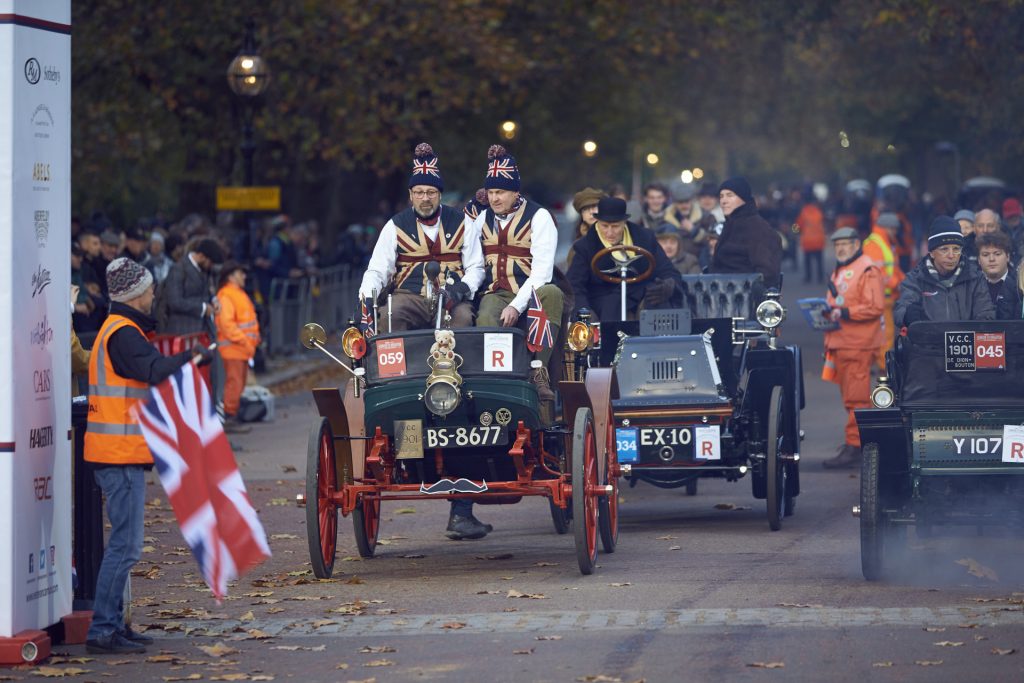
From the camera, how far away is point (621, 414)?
12750 millimetres

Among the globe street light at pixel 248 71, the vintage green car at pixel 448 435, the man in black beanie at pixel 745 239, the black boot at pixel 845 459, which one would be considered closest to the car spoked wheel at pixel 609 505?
the vintage green car at pixel 448 435

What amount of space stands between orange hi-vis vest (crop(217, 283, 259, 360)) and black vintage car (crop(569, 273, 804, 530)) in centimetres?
678

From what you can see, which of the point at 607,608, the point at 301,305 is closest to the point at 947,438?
the point at 607,608

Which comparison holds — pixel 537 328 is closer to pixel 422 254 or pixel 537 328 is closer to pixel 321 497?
pixel 422 254

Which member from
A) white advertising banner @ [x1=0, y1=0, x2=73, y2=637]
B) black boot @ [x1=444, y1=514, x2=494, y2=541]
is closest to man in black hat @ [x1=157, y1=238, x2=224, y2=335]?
black boot @ [x1=444, y1=514, x2=494, y2=541]

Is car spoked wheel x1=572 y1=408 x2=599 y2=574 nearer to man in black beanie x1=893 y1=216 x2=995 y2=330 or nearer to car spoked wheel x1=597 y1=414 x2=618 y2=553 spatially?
car spoked wheel x1=597 y1=414 x2=618 y2=553

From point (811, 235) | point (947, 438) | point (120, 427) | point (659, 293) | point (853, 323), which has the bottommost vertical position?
point (947, 438)

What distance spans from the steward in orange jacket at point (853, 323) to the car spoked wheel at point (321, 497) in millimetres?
6254

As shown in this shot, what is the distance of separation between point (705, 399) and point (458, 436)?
2.29 metres

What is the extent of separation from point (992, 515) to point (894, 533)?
2.58ft

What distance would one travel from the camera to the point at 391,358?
11.2m

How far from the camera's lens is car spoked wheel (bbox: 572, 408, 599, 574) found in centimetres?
1086

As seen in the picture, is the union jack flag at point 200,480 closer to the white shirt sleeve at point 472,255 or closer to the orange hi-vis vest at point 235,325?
the white shirt sleeve at point 472,255

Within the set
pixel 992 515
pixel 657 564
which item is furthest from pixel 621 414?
pixel 992 515
